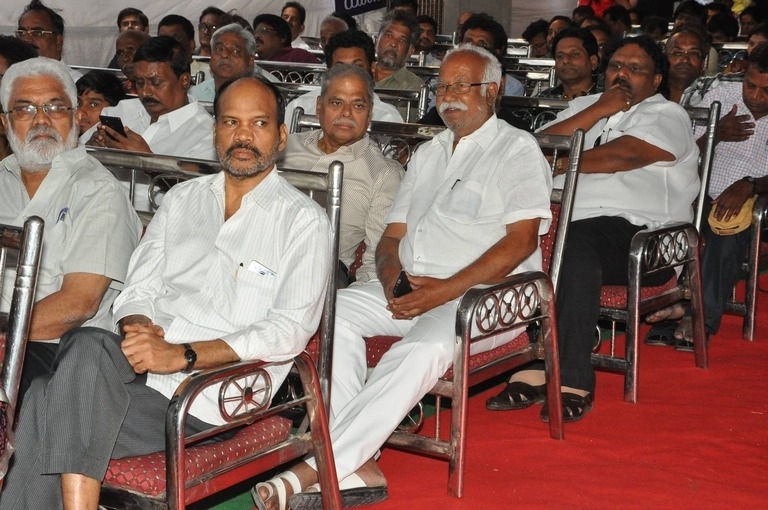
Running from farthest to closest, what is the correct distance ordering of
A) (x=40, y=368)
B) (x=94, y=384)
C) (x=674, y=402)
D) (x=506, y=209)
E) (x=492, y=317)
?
(x=674, y=402) → (x=506, y=209) → (x=492, y=317) → (x=40, y=368) → (x=94, y=384)

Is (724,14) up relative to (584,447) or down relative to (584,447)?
up

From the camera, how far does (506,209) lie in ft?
11.9

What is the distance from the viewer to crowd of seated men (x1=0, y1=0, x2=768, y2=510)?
2582 mm

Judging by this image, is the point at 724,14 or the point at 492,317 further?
the point at 724,14

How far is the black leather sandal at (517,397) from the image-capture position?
4.00 metres

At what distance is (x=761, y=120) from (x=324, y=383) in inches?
118

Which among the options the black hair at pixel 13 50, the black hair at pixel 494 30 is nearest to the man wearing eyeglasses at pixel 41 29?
the black hair at pixel 13 50

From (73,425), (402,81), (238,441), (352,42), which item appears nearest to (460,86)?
(238,441)

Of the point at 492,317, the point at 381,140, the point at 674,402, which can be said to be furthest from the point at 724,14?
the point at 492,317

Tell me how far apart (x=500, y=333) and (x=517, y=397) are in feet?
2.34

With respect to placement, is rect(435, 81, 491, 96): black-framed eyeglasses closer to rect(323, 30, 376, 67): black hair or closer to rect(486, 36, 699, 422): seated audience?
rect(486, 36, 699, 422): seated audience

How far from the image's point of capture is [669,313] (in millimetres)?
4738

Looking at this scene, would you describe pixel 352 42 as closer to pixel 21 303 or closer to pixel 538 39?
pixel 21 303

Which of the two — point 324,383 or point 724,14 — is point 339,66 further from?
point 724,14
